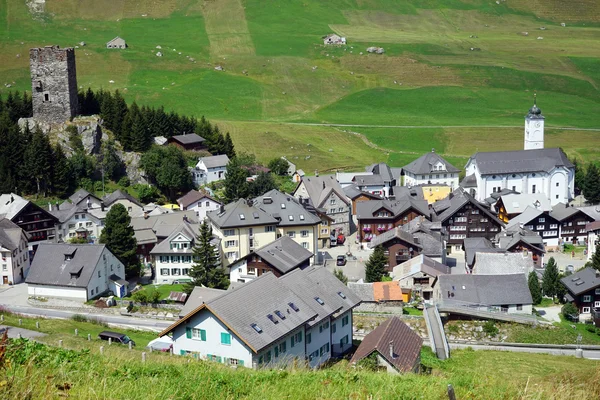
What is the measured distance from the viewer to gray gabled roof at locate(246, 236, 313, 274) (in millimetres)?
53438

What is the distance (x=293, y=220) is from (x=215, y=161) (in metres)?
20.4

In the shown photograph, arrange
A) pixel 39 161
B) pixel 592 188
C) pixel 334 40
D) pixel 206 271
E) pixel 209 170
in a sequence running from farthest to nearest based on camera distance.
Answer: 1. pixel 334 40
2. pixel 592 188
3. pixel 209 170
4. pixel 39 161
5. pixel 206 271

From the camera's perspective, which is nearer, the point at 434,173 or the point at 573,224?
the point at 573,224

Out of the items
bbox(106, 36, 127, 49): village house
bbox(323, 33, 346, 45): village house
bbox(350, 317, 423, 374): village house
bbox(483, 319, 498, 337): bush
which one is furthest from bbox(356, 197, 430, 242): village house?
bbox(323, 33, 346, 45): village house

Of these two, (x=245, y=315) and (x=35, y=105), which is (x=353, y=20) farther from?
(x=245, y=315)

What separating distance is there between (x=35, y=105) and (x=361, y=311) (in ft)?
137

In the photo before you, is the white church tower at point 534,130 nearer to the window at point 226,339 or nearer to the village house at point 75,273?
the village house at point 75,273

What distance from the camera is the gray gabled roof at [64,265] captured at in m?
51.9

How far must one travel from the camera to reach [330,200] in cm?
7200

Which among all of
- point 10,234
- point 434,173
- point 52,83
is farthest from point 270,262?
point 434,173

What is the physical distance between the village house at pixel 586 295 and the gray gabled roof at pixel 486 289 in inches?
145

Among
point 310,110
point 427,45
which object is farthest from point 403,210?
point 427,45

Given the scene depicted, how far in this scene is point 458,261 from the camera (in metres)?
64.8

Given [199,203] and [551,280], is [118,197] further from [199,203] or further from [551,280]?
[551,280]
